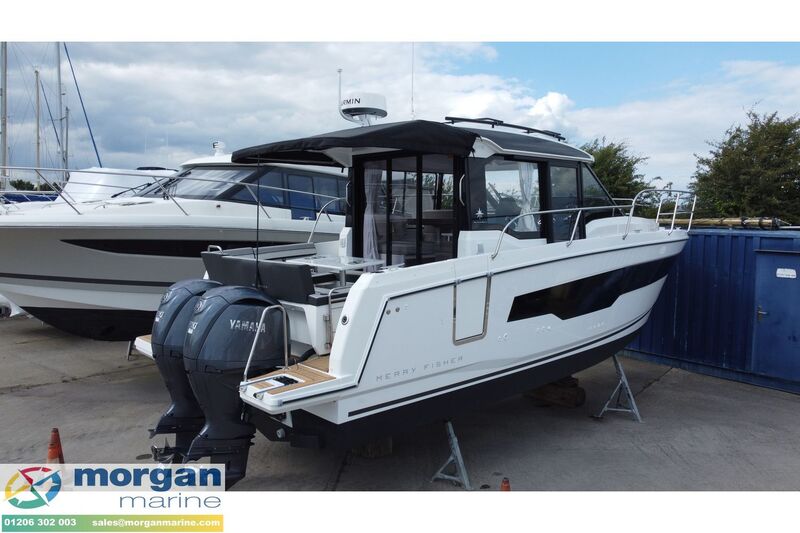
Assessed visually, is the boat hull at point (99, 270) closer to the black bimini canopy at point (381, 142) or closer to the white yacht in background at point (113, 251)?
the white yacht in background at point (113, 251)

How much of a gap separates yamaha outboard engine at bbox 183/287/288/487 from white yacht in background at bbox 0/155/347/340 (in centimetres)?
263

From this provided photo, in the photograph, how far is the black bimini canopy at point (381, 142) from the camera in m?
3.69

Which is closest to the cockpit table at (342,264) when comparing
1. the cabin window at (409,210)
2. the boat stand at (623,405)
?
the cabin window at (409,210)

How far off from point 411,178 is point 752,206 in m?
12.4

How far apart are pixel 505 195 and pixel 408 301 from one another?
1.78m

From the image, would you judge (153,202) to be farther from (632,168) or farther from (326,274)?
(632,168)

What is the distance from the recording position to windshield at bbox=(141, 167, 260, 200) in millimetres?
7348

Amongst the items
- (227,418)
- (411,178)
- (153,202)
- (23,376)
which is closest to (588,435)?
(411,178)

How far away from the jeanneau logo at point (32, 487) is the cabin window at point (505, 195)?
3.41m

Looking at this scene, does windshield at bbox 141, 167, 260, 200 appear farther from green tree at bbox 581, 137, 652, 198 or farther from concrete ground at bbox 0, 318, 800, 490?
green tree at bbox 581, 137, 652, 198

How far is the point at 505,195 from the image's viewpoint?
4.83m

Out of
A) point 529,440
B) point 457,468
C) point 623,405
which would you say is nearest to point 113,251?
point 457,468

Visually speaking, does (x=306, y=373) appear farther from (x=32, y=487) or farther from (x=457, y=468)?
(x=32, y=487)

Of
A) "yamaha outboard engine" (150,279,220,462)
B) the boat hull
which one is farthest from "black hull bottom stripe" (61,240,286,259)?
"yamaha outboard engine" (150,279,220,462)
